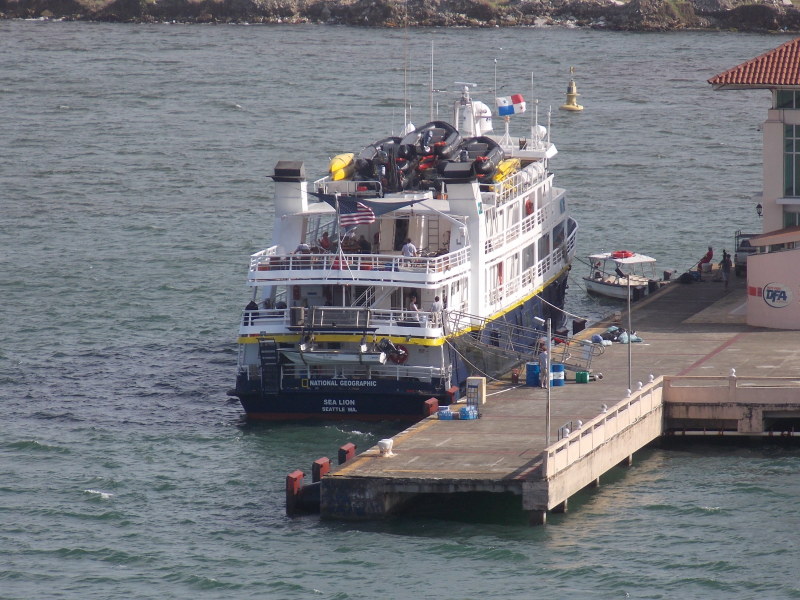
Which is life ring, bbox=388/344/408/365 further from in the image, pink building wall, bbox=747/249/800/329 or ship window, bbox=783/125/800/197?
ship window, bbox=783/125/800/197

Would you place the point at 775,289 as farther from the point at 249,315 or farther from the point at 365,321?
the point at 249,315

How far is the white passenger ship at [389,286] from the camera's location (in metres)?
55.4

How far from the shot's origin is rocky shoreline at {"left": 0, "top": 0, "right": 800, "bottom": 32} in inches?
6777

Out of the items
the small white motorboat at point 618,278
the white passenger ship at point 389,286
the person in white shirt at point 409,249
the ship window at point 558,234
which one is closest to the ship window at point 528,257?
the white passenger ship at point 389,286

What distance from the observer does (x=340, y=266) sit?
5581 centimetres

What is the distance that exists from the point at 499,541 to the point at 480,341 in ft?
46.3

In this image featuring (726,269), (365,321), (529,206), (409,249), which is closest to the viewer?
(365,321)

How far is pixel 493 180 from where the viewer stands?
6362cm

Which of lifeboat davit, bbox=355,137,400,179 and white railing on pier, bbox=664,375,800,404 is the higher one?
lifeboat davit, bbox=355,137,400,179

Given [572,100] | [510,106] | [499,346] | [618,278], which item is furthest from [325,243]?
[572,100]

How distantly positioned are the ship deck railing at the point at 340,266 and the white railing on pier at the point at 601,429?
27.7 feet

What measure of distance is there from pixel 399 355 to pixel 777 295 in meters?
14.6

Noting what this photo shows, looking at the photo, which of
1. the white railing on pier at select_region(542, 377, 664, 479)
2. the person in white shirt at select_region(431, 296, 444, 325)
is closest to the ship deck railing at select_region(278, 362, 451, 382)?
the person in white shirt at select_region(431, 296, 444, 325)

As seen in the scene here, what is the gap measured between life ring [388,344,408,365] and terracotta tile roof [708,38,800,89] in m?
18.5
